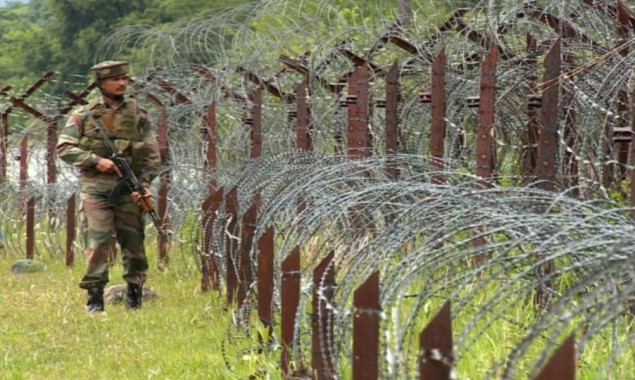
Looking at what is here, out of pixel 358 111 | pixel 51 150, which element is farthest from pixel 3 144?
pixel 358 111

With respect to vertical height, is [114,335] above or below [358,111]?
below

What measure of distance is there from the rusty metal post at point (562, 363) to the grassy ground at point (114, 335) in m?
3.15

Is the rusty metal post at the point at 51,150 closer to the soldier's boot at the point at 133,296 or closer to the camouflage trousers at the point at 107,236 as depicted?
the camouflage trousers at the point at 107,236

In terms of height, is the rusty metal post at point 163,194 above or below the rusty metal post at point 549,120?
below

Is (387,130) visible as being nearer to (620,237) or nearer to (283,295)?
(283,295)

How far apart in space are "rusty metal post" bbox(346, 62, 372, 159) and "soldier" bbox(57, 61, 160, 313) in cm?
131

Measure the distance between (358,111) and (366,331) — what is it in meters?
4.80

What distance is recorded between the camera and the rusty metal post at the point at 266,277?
220 inches

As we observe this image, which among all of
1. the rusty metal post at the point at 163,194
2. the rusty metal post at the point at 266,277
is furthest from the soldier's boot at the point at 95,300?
the rusty metal post at the point at 266,277

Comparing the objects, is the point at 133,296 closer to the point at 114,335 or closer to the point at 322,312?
the point at 114,335

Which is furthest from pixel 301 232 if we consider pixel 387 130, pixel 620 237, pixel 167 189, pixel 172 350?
pixel 167 189

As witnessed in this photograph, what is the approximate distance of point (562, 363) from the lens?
8.04 ft

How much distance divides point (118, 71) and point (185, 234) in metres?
2.99

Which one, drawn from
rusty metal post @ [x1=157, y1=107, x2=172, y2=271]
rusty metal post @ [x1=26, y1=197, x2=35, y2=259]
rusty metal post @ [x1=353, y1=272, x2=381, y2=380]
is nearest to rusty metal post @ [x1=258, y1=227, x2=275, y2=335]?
rusty metal post @ [x1=353, y1=272, x2=381, y2=380]
